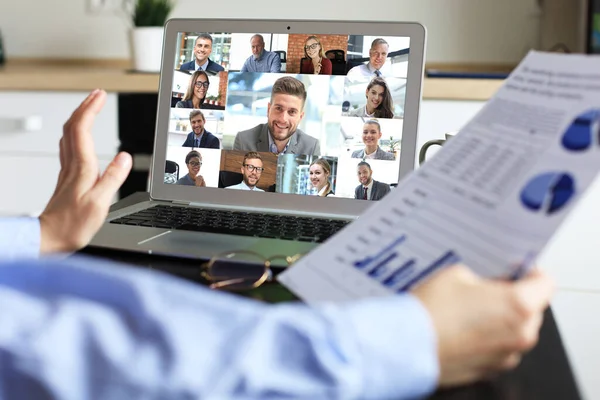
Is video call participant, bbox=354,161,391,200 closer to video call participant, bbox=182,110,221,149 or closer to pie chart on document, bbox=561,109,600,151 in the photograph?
video call participant, bbox=182,110,221,149

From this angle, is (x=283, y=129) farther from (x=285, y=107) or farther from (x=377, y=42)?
(x=377, y=42)

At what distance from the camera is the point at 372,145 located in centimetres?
98

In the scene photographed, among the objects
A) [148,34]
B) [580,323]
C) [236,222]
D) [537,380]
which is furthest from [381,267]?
[148,34]

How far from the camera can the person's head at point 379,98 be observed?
0.98 metres

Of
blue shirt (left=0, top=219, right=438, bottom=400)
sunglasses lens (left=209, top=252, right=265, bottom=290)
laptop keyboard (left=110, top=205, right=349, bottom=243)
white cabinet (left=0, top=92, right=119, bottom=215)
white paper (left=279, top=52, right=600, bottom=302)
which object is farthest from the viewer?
white cabinet (left=0, top=92, right=119, bottom=215)

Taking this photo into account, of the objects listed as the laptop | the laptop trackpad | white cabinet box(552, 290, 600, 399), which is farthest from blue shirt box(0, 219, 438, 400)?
white cabinet box(552, 290, 600, 399)

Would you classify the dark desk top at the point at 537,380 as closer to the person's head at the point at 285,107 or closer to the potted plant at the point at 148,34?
the person's head at the point at 285,107

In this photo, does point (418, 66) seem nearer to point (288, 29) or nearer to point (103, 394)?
point (288, 29)

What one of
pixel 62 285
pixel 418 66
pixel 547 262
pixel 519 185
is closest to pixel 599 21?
pixel 547 262

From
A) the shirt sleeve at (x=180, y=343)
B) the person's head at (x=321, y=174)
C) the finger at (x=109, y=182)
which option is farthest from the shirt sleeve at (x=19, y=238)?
the person's head at (x=321, y=174)

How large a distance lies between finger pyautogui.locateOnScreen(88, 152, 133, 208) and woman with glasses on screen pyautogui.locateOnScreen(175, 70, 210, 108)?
0.29 metres

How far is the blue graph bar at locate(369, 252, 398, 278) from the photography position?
1.76 feet

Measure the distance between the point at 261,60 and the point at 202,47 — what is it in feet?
0.29

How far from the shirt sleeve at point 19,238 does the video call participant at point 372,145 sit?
0.44 meters
